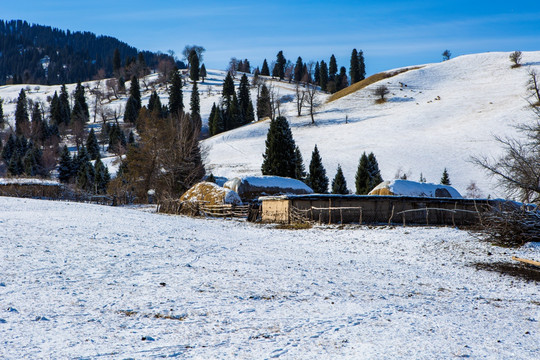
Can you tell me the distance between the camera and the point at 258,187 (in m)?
32.5

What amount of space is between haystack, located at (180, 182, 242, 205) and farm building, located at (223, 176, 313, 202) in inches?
75.3

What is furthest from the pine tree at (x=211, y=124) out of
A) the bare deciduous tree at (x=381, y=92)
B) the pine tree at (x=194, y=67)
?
the pine tree at (x=194, y=67)

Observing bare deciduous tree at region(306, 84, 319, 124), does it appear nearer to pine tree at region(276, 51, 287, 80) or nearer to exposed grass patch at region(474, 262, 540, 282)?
pine tree at region(276, 51, 287, 80)

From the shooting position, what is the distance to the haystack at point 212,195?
1164 inches

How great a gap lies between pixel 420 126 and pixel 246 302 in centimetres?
7104

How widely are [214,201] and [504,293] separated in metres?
22.5

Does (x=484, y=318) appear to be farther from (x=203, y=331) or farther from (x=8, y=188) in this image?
(x=8, y=188)

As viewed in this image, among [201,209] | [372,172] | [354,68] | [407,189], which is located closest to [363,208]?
[407,189]

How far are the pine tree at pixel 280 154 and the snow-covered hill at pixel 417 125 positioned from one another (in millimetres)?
7227

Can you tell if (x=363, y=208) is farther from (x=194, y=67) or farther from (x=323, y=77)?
(x=194, y=67)

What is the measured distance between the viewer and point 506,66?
97500mm

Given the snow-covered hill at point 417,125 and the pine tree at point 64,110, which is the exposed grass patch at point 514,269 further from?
the pine tree at point 64,110

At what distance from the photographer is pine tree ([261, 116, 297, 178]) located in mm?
47344

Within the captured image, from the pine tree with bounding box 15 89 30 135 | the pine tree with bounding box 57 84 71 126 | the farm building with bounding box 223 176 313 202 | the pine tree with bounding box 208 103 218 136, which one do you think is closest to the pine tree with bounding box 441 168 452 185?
the farm building with bounding box 223 176 313 202
